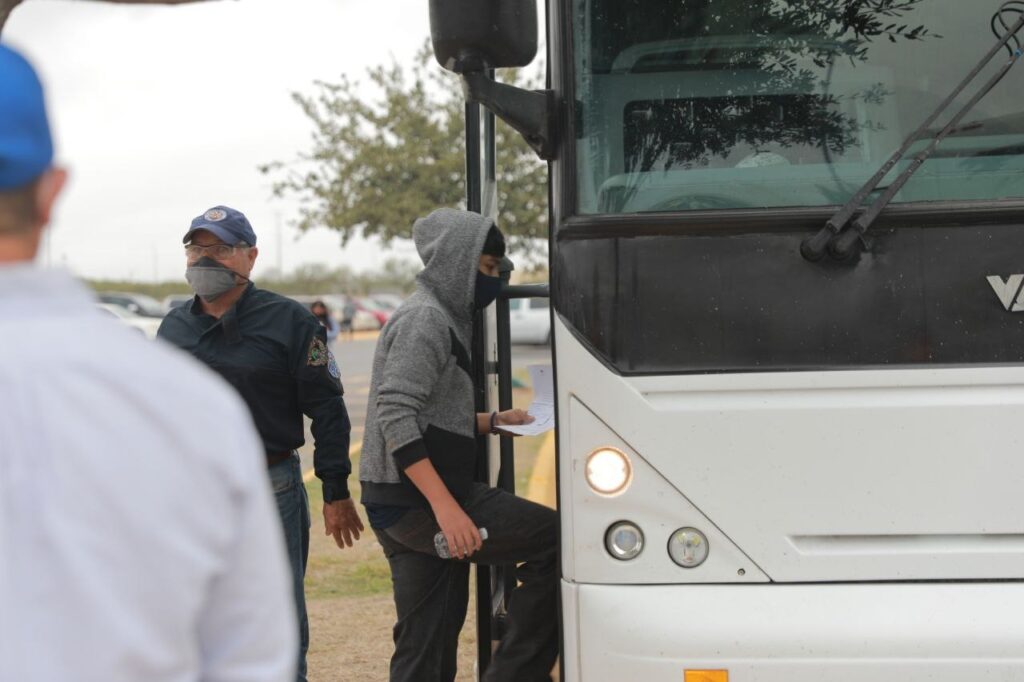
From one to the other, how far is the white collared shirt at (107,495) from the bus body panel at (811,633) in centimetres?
192

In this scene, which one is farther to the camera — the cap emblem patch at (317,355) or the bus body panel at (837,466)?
the cap emblem patch at (317,355)

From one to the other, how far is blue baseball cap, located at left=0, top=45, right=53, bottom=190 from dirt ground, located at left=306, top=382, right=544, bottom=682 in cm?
466

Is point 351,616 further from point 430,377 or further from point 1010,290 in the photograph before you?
point 1010,290

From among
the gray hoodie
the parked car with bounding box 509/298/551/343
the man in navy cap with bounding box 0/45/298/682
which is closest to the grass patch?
the gray hoodie

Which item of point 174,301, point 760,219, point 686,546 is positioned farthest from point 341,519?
point 174,301

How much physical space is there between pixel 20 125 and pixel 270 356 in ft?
9.82

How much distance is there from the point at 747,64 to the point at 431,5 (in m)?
0.88

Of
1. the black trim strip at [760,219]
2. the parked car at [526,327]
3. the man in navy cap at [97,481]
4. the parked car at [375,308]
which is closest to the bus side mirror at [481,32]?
the black trim strip at [760,219]

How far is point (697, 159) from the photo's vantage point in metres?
3.50

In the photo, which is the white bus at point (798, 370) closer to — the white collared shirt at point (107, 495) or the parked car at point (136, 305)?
the white collared shirt at point (107, 495)

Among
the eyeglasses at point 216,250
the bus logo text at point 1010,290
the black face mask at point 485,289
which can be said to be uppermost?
the eyeglasses at point 216,250

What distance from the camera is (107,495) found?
139 centimetres

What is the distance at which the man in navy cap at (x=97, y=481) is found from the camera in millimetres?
1369

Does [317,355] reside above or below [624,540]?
above
